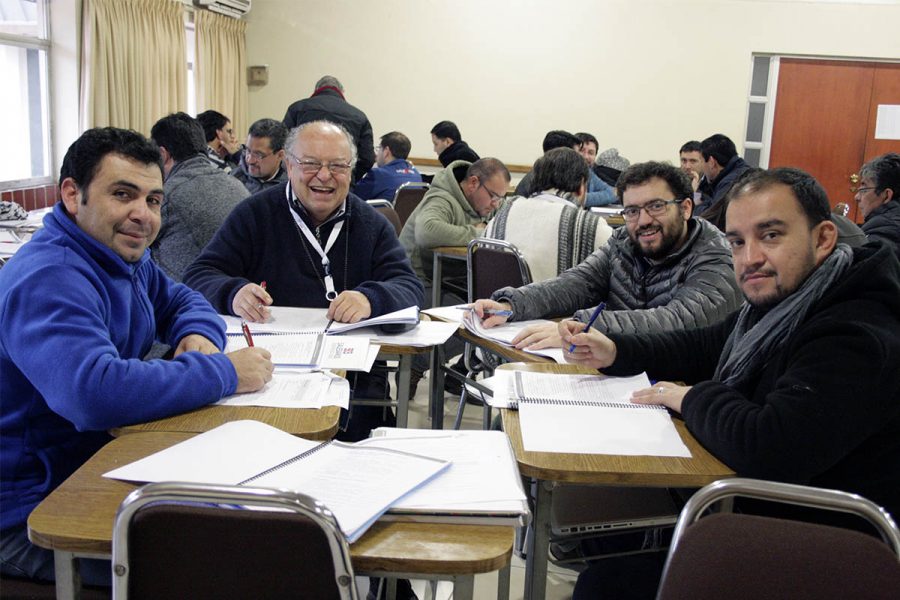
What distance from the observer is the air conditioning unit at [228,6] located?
306 inches

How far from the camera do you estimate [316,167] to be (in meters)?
2.60

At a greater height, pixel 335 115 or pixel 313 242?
pixel 335 115

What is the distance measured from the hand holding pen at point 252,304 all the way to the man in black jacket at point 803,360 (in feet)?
3.68

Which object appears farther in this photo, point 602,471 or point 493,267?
point 493,267

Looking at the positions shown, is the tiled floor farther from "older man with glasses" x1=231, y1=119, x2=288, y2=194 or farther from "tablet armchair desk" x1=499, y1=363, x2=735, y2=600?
"older man with glasses" x1=231, y1=119, x2=288, y2=194

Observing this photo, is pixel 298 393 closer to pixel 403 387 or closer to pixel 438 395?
pixel 403 387

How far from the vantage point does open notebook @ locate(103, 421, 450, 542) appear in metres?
1.19

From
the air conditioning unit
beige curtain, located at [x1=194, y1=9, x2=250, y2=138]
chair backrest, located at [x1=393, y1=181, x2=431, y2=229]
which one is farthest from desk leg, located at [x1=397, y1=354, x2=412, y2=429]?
the air conditioning unit

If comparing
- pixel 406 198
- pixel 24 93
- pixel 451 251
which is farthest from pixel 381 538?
pixel 24 93

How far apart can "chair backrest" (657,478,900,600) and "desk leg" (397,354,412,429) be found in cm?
128

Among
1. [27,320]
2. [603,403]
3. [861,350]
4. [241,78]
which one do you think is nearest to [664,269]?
[603,403]

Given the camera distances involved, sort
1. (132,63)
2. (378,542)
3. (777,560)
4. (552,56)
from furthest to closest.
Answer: (552,56) < (132,63) < (378,542) < (777,560)

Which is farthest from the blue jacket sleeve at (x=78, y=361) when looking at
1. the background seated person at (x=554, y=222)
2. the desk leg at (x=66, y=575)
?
the background seated person at (x=554, y=222)

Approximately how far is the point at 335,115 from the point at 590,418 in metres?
4.41
